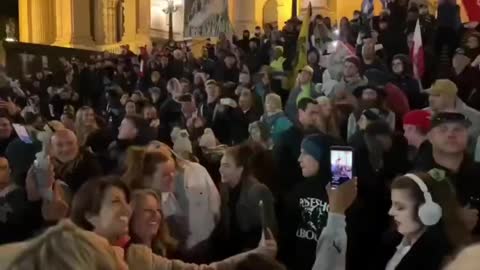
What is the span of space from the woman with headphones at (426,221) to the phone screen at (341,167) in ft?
2.70

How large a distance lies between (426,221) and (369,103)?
12.1ft

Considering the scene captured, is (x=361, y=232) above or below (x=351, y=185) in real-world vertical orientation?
below

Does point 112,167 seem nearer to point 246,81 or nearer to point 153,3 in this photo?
point 246,81

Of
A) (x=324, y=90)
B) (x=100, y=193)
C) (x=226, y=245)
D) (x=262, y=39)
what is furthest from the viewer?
(x=262, y=39)

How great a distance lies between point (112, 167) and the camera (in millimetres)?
6234

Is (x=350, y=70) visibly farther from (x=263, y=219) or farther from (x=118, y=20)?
(x=118, y=20)

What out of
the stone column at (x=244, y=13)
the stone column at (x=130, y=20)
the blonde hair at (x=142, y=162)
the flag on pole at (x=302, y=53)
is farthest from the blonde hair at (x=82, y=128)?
the stone column at (x=130, y=20)

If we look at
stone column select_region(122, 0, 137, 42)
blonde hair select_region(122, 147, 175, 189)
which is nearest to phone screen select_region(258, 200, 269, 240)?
blonde hair select_region(122, 147, 175, 189)

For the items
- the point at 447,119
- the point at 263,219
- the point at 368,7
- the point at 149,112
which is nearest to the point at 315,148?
the point at 263,219

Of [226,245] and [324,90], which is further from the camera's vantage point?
[324,90]

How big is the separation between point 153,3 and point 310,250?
30928 millimetres

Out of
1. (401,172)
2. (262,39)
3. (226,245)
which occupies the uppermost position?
(262,39)

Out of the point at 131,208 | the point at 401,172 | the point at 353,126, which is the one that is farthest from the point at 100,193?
the point at 353,126

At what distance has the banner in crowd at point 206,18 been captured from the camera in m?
15.3
